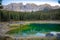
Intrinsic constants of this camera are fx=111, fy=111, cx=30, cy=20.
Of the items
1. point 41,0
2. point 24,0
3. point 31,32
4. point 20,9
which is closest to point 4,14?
point 20,9

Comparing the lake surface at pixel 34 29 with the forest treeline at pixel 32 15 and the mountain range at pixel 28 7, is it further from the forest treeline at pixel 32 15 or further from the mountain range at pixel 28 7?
the mountain range at pixel 28 7

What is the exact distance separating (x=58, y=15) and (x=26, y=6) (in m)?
0.59

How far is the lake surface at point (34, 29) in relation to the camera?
1.93 metres

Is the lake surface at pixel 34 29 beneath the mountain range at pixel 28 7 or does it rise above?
beneath

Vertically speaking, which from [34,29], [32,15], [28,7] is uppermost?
[28,7]

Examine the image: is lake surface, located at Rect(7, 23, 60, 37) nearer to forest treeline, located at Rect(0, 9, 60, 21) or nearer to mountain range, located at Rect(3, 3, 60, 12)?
forest treeline, located at Rect(0, 9, 60, 21)

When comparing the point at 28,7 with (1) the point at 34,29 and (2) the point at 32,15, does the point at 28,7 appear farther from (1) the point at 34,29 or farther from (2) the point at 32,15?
(1) the point at 34,29

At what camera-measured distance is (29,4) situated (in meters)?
1.99

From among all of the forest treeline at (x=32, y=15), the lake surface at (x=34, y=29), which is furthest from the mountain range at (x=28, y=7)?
the lake surface at (x=34, y=29)

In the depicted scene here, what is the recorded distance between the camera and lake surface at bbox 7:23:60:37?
193cm

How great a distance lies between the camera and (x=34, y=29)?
1.95 m

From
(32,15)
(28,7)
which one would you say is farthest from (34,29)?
(28,7)

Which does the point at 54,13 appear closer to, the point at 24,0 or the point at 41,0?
the point at 41,0

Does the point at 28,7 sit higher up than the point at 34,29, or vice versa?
the point at 28,7
